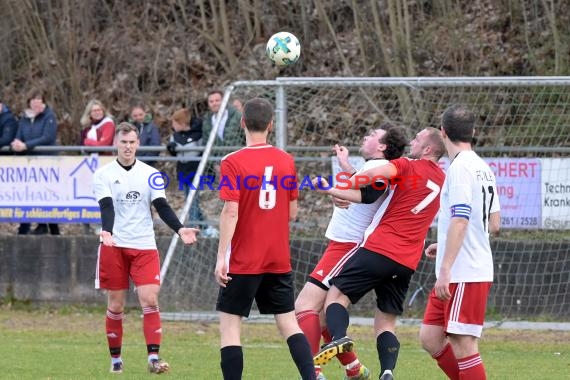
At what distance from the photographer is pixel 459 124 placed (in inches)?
265

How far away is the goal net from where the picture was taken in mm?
12633

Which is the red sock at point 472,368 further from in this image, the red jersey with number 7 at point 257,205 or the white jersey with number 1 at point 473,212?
the red jersey with number 7 at point 257,205

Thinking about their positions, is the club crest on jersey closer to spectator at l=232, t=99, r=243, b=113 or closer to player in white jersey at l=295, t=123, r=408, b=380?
player in white jersey at l=295, t=123, r=408, b=380

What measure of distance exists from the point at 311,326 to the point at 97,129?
279 inches

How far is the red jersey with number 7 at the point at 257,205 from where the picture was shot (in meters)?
6.82

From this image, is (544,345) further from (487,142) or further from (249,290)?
(249,290)

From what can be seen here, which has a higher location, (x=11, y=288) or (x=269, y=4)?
(x=269, y=4)

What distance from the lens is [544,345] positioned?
38.5ft

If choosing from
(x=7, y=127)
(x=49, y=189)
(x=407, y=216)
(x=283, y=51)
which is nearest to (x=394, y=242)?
(x=407, y=216)

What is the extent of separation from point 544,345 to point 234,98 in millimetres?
5238

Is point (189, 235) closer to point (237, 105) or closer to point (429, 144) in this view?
point (429, 144)

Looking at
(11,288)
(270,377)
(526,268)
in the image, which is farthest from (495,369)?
(11,288)

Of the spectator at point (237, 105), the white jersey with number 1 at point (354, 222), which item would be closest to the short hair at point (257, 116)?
the white jersey with number 1 at point (354, 222)

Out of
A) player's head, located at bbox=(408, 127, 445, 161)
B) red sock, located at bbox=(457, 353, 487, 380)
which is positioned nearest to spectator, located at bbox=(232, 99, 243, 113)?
player's head, located at bbox=(408, 127, 445, 161)
